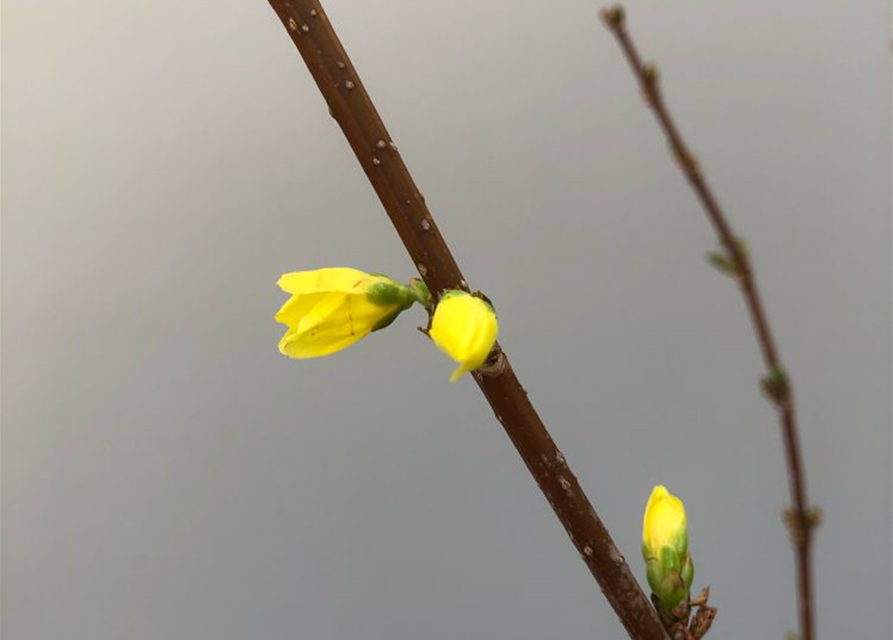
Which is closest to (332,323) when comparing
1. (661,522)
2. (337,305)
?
(337,305)

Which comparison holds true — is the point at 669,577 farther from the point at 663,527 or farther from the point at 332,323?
the point at 332,323

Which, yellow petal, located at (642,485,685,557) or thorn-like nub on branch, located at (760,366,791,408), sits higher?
yellow petal, located at (642,485,685,557)

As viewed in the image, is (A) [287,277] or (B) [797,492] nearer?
(B) [797,492]

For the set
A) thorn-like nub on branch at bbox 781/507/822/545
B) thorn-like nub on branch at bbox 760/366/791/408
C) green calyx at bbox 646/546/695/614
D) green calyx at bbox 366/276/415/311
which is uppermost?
green calyx at bbox 366/276/415/311

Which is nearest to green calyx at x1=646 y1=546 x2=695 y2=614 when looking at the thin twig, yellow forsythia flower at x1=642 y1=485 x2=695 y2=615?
yellow forsythia flower at x1=642 y1=485 x2=695 y2=615

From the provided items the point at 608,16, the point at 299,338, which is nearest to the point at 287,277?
the point at 299,338

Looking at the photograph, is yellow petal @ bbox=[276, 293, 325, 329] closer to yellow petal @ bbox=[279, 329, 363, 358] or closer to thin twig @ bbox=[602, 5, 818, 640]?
yellow petal @ bbox=[279, 329, 363, 358]

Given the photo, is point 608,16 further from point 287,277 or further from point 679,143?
point 287,277
